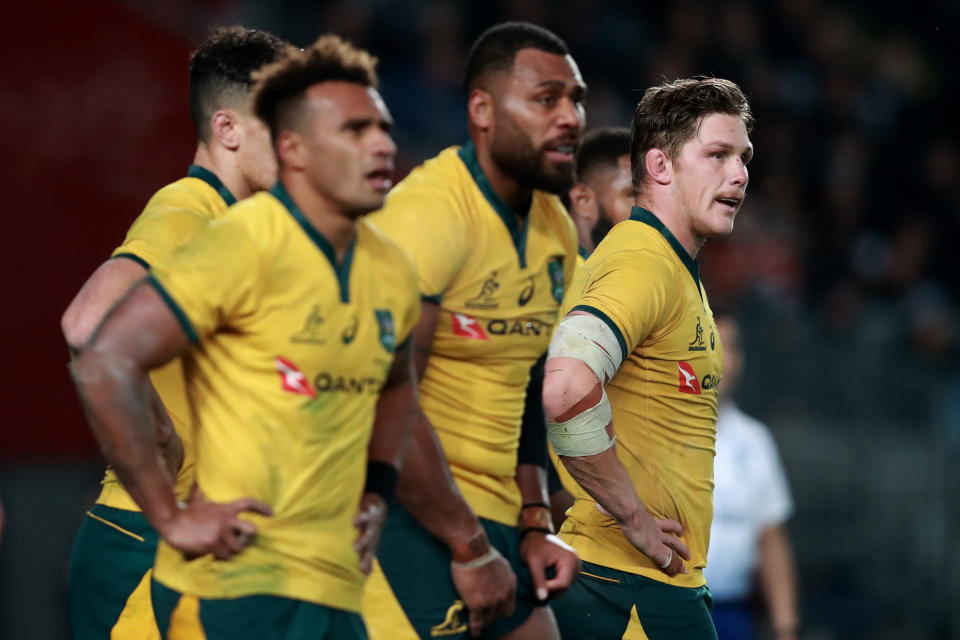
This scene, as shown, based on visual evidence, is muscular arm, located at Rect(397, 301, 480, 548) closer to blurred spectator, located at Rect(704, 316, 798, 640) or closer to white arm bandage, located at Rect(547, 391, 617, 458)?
white arm bandage, located at Rect(547, 391, 617, 458)

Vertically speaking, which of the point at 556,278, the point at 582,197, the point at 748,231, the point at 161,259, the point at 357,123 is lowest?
the point at 161,259

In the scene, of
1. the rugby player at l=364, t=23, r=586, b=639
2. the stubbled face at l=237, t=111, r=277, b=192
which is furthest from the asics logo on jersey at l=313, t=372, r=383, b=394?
the stubbled face at l=237, t=111, r=277, b=192

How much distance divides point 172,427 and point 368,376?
0.97m

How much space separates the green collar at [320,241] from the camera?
339 cm

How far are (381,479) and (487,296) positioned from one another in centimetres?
78

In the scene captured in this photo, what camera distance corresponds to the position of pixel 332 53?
3.47m

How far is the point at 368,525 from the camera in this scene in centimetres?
356

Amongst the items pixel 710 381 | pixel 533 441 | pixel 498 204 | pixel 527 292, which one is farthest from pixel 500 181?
pixel 710 381

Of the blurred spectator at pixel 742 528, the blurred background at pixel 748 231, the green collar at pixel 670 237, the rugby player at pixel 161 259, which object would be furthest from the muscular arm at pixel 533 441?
the blurred background at pixel 748 231

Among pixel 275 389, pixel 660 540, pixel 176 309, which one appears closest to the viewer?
pixel 176 309

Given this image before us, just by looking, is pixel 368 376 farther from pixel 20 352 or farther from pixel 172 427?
pixel 20 352

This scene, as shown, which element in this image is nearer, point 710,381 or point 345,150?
point 345,150

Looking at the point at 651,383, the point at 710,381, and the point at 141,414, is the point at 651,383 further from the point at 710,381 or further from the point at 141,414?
the point at 141,414

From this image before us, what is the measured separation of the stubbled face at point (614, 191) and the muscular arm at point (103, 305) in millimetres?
2327
